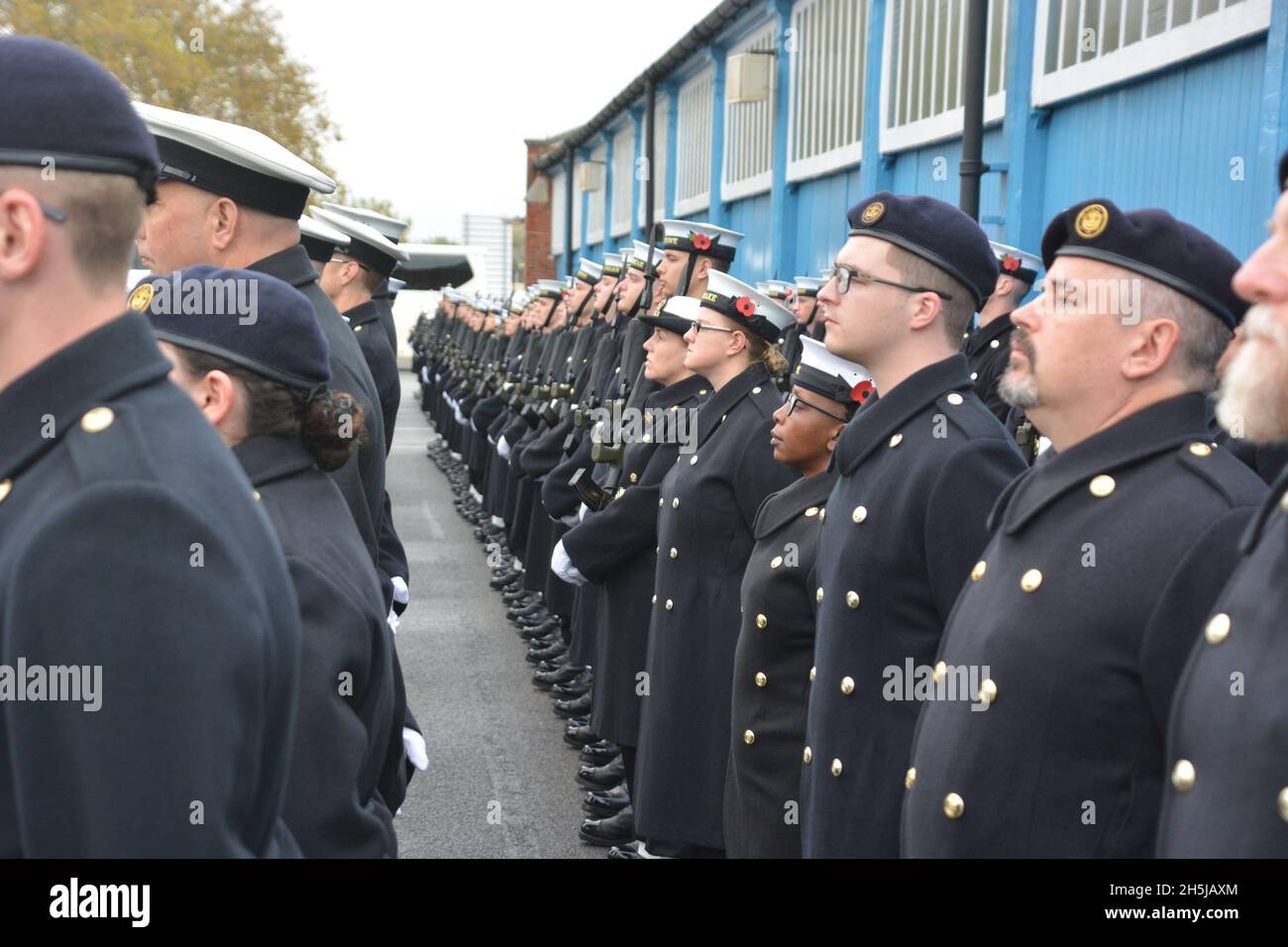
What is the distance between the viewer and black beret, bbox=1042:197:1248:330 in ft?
9.64

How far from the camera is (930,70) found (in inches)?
494

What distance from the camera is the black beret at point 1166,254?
9.64 feet

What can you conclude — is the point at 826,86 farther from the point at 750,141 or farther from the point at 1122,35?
the point at 1122,35

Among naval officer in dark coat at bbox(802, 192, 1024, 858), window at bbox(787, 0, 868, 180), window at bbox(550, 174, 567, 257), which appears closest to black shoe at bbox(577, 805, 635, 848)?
naval officer in dark coat at bbox(802, 192, 1024, 858)

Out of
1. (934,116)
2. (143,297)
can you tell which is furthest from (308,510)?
(934,116)

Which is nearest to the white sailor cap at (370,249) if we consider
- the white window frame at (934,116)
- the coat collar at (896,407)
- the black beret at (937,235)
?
the black beret at (937,235)

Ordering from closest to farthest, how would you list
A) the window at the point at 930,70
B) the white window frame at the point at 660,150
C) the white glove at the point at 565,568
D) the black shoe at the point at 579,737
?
the white glove at the point at 565,568 → the black shoe at the point at 579,737 → the window at the point at 930,70 → the white window frame at the point at 660,150

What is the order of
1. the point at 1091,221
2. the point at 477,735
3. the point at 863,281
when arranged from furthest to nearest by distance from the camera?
the point at 477,735
the point at 863,281
the point at 1091,221

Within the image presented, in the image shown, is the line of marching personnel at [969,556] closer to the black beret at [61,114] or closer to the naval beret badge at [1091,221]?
the naval beret badge at [1091,221]

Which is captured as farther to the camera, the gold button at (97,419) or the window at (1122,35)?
the window at (1122,35)

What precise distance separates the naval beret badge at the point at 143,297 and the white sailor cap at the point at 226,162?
72 cm

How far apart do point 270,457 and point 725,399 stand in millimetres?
2939
